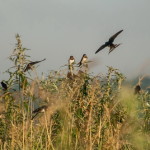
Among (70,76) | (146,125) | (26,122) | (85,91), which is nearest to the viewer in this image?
(26,122)

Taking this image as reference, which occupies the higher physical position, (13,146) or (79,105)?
(79,105)

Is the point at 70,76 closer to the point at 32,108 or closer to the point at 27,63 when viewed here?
the point at 27,63

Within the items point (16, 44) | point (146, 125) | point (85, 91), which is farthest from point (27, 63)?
point (146, 125)

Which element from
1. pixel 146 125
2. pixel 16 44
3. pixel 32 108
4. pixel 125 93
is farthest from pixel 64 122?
pixel 146 125

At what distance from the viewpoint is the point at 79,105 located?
7652mm

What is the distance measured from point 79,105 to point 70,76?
0.72m

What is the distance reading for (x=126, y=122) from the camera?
264 inches

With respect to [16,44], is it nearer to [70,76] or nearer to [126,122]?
[70,76]

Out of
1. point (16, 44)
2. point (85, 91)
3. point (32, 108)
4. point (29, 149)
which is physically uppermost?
point (16, 44)

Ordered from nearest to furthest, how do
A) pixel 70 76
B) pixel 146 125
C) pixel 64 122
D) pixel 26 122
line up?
1. pixel 26 122
2. pixel 64 122
3. pixel 70 76
4. pixel 146 125

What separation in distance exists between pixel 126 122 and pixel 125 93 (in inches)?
15.6

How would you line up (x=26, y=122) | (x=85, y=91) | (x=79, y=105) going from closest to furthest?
(x=26, y=122) → (x=79, y=105) → (x=85, y=91)

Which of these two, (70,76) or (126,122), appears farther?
(70,76)

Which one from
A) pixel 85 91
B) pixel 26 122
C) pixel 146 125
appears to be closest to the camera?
pixel 26 122
